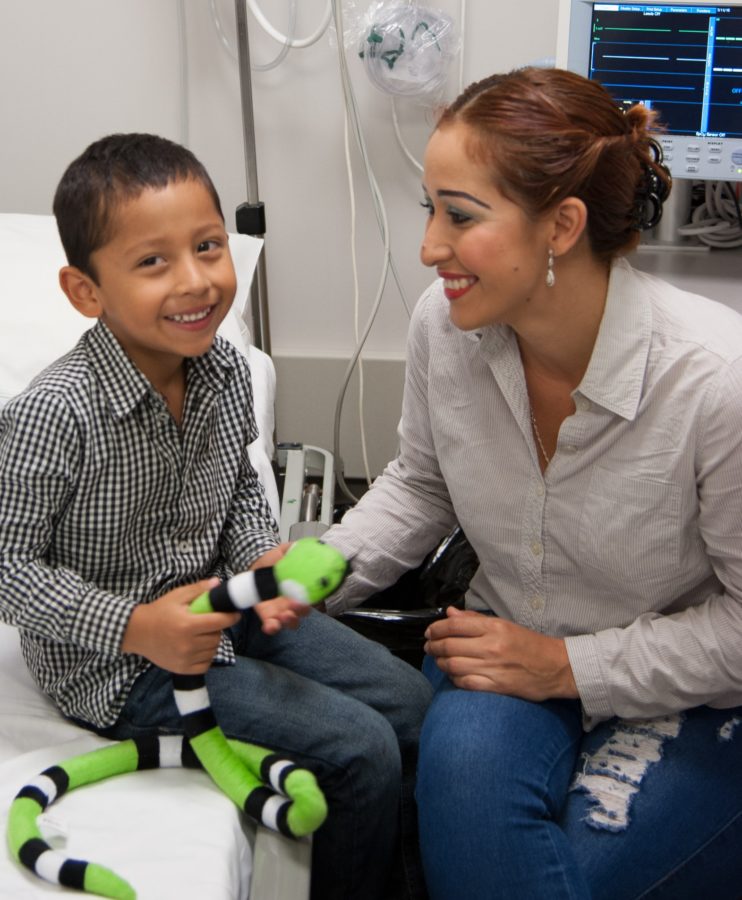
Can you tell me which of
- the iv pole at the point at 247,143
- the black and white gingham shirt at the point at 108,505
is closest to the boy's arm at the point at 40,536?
the black and white gingham shirt at the point at 108,505

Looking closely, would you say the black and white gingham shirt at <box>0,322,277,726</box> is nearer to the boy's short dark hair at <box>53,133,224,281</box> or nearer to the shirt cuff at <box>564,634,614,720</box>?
the boy's short dark hair at <box>53,133,224,281</box>

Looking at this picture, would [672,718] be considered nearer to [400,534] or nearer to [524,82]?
[400,534]

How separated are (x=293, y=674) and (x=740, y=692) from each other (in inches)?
19.5

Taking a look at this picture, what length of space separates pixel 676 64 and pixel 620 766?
1.13m

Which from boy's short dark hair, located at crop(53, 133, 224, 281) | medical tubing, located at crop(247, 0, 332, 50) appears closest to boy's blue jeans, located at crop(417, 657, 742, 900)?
boy's short dark hair, located at crop(53, 133, 224, 281)

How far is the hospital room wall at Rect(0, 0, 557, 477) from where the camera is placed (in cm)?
218

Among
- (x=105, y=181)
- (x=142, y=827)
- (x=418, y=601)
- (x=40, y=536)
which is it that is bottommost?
(x=418, y=601)

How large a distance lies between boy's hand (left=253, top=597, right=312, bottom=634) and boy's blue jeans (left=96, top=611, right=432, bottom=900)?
102 mm

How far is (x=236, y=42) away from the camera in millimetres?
2164

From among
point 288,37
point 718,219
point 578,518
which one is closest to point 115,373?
point 578,518

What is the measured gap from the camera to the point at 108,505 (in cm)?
113

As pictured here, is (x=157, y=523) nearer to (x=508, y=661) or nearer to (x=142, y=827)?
(x=142, y=827)

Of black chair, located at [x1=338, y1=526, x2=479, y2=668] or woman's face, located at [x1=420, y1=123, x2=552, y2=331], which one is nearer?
woman's face, located at [x1=420, y1=123, x2=552, y2=331]

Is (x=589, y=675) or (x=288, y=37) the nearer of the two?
(x=589, y=675)
